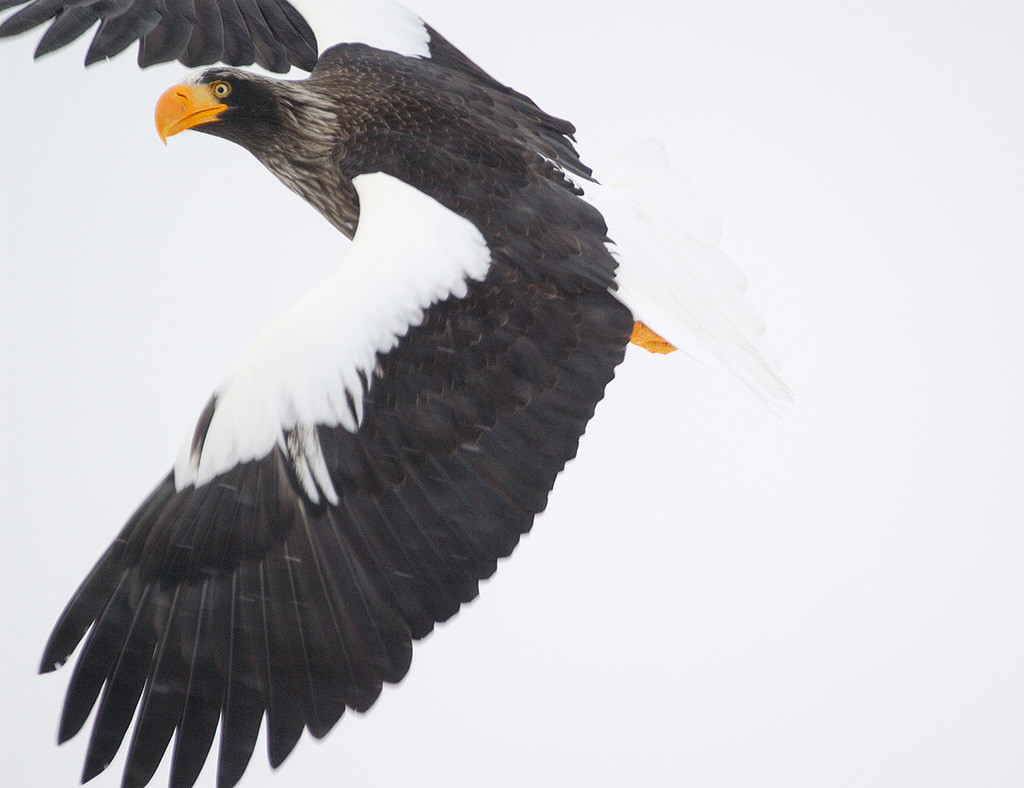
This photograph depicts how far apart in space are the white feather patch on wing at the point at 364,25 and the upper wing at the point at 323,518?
1.03 meters

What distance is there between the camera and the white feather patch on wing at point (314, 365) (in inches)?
66.8

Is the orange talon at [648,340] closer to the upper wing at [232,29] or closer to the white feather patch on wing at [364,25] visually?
the upper wing at [232,29]

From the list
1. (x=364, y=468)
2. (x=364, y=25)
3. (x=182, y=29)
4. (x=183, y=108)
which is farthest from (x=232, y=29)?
(x=364, y=468)

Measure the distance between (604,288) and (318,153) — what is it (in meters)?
0.77

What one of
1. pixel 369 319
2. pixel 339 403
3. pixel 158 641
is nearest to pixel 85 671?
pixel 158 641

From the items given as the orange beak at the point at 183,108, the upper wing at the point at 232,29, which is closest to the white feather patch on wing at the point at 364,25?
the upper wing at the point at 232,29

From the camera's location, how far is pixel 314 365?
5.57 feet

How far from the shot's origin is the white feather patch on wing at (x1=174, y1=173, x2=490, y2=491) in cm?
170

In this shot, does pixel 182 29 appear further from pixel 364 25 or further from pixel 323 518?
pixel 323 518

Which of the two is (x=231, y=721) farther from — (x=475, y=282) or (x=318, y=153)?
(x=318, y=153)

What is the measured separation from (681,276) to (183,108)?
1116 millimetres

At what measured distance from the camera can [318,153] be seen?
233 centimetres

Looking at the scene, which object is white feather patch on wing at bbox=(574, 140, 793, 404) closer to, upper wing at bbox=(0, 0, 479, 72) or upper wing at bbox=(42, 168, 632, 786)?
upper wing at bbox=(42, 168, 632, 786)

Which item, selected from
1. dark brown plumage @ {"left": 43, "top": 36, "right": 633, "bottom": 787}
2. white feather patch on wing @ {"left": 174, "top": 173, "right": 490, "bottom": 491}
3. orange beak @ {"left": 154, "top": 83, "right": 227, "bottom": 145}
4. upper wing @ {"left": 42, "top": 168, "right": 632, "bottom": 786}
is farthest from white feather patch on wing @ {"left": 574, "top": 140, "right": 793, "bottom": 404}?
orange beak @ {"left": 154, "top": 83, "right": 227, "bottom": 145}
